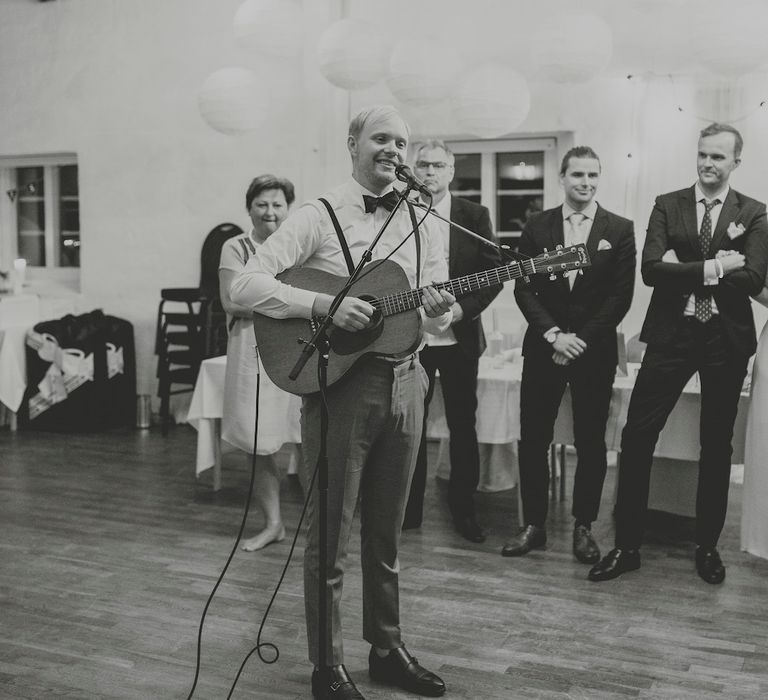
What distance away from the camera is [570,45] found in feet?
16.9

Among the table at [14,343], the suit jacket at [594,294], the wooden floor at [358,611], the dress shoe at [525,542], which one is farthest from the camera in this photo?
the table at [14,343]

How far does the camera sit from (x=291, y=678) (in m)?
3.06

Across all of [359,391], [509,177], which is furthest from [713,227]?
[509,177]

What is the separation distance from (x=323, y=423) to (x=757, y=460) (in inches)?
89.4

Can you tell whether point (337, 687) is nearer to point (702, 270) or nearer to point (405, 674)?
point (405, 674)

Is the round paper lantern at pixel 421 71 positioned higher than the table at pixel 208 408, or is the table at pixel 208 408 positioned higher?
the round paper lantern at pixel 421 71

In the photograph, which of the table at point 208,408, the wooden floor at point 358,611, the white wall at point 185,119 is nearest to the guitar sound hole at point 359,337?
the wooden floor at point 358,611

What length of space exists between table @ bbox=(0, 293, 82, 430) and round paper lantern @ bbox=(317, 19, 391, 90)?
10.8ft

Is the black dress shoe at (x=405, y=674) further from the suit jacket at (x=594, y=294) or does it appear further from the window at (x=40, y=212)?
the window at (x=40, y=212)

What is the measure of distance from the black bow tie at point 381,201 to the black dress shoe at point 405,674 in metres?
1.34

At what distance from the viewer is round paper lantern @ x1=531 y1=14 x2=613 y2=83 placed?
16.9 ft

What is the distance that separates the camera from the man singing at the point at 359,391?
8.90ft

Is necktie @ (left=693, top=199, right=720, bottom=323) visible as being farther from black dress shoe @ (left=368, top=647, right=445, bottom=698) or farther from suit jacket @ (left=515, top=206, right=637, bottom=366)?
black dress shoe @ (left=368, top=647, right=445, bottom=698)

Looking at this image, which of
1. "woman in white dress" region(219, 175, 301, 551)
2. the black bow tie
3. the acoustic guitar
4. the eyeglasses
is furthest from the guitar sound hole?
the eyeglasses
